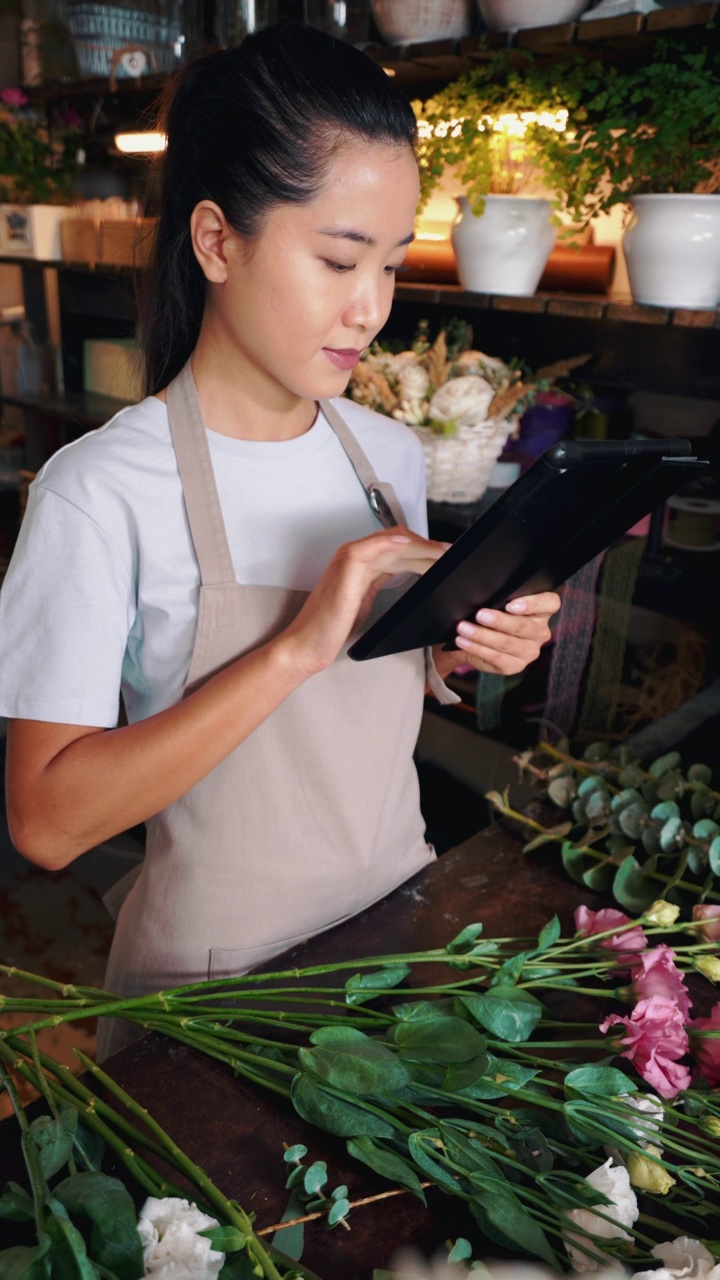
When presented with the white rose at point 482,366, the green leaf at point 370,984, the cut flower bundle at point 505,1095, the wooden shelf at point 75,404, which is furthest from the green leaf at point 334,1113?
the wooden shelf at point 75,404

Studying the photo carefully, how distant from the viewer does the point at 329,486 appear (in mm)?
1185

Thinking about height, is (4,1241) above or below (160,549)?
below

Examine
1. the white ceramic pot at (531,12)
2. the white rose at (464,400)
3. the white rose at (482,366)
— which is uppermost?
the white ceramic pot at (531,12)

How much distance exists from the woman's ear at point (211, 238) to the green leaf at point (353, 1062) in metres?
0.72

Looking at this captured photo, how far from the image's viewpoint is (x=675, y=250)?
1.40 metres

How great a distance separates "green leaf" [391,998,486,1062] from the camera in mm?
732

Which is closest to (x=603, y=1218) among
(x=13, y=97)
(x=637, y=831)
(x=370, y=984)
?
(x=370, y=984)

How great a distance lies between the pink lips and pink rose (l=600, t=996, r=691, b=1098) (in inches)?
25.6

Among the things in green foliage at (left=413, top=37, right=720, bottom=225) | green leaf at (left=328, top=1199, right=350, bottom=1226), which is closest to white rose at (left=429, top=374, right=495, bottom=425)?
green foliage at (left=413, top=37, right=720, bottom=225)

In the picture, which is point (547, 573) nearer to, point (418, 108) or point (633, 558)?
point (633, 558)

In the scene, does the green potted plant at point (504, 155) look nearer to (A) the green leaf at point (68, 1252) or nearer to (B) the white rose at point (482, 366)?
(B) the white rose at point (482, 366)

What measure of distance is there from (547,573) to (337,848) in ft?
1.25

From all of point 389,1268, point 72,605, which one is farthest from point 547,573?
point 389,1268

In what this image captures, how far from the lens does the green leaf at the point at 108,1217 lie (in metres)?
0.58
